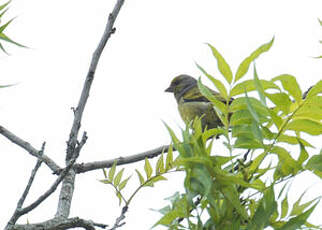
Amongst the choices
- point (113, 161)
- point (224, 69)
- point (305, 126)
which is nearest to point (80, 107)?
point (113, 161)

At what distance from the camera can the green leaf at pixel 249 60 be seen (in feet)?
5.76

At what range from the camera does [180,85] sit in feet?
32.4

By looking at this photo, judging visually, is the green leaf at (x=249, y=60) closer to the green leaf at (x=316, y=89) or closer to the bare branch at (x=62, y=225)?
the green leaf at (x=316, y=89)

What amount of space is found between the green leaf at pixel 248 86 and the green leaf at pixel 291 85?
46 mm

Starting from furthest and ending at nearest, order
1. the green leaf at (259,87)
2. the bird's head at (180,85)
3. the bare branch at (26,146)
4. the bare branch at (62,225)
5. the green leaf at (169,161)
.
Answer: the bird's head at (180,85) → the bare branch at (26,146) → the green leaf at (169,161) → the bare branch at (62,225) → the green leaf at (259,87)

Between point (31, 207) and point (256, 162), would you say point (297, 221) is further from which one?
point (31, 207)

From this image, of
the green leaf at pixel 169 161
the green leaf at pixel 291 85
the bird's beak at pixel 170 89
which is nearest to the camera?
the green leaf at pixel 291 85

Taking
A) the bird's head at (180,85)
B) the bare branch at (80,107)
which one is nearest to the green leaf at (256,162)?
the bare branch at (80,107)

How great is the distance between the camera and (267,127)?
6.18 ft

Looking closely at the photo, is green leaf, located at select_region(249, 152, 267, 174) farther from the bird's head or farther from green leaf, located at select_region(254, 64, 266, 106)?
the bird's head

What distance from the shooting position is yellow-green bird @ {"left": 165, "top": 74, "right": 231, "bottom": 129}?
7.57 m

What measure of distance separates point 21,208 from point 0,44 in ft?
2.41

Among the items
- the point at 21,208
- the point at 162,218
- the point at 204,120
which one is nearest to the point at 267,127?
the point at 162,218

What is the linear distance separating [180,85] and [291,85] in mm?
8005
